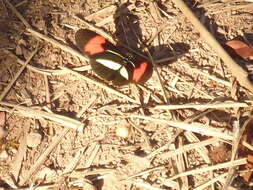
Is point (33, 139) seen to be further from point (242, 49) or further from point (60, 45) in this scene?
point (242, 49)

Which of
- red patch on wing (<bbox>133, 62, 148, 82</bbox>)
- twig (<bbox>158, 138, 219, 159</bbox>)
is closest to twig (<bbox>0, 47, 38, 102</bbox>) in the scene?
red patch on wing (<bbox>133, 62, 148, 82</bbox>)

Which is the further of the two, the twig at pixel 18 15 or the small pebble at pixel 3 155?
the twig at pixel 18 15

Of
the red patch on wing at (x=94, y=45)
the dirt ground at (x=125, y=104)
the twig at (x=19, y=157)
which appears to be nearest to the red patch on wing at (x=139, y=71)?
the dirt ground at (x=125, y=104)

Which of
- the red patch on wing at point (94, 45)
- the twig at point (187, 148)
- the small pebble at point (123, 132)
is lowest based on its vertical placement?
the twig at point (187, 148)

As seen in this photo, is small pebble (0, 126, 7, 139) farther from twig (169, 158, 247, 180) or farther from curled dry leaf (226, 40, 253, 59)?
curled dry leaf (226, 40, 253, 59)

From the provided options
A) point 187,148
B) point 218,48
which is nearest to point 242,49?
point 218,48

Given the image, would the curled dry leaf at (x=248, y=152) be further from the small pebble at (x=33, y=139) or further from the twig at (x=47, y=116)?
the small pebble at (x=33, y=139)

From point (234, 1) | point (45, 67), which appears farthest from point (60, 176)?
point (234, 1)

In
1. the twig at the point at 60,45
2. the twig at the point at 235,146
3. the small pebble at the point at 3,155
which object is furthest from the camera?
the twig at the point at 60,45

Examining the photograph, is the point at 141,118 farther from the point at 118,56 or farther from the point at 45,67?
the point at 45,67
